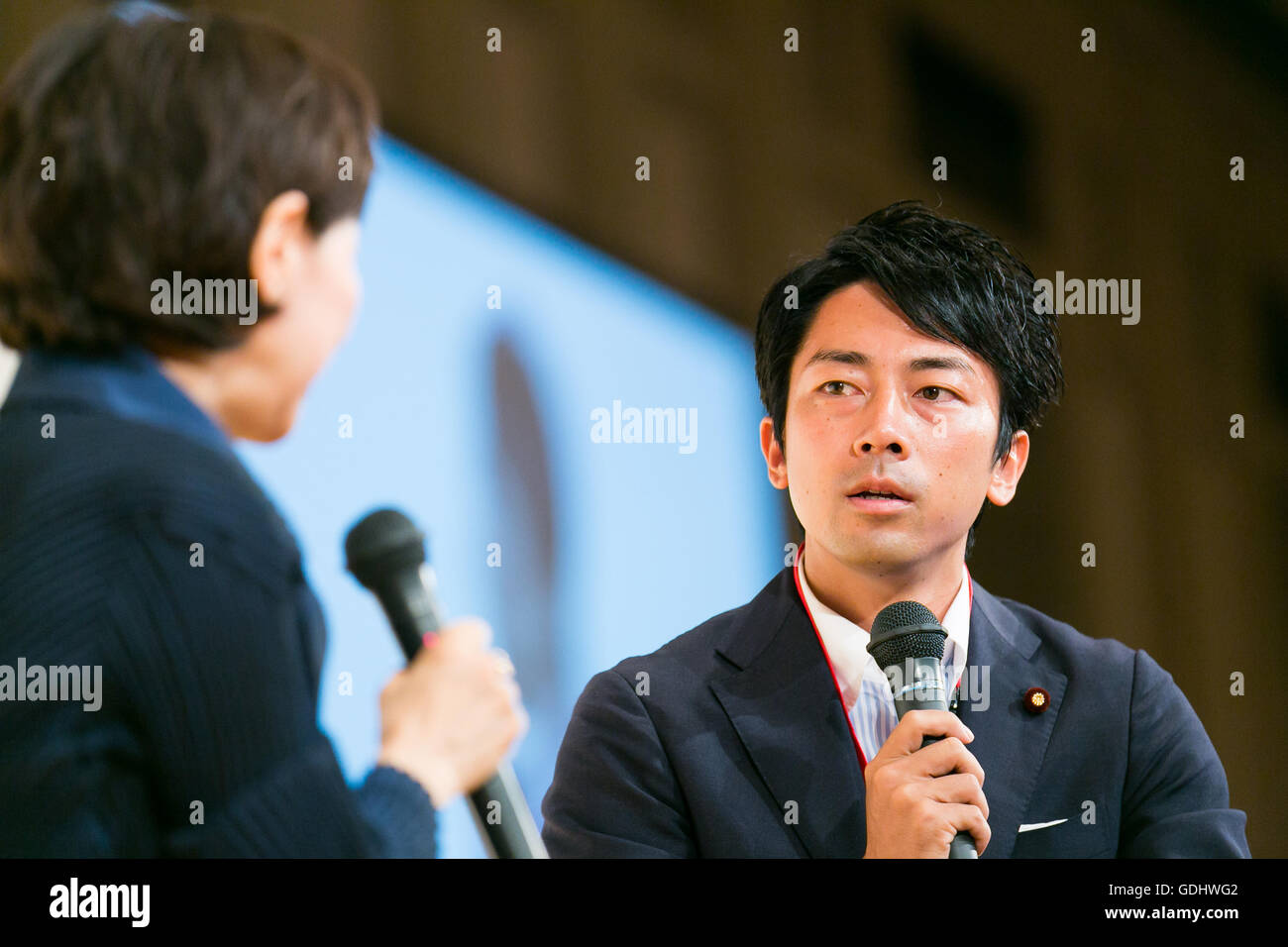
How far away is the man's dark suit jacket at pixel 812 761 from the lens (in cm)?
236

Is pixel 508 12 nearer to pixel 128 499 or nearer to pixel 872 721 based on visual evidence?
pixel 128 499

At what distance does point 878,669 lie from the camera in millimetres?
2393

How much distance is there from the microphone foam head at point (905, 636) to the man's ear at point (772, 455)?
0.51m

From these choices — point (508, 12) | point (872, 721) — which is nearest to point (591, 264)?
point (508, 12)

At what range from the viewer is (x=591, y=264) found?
2.69 m

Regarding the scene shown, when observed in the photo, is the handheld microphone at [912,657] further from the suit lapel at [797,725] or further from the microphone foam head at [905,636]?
the suit lapel at [797,725]

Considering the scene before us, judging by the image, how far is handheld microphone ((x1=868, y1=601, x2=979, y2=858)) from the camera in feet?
6.88

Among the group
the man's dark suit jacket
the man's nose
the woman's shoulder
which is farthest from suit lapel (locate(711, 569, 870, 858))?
the woman's shoulder

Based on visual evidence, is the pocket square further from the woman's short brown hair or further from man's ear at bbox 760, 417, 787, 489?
the woman's short brown hair

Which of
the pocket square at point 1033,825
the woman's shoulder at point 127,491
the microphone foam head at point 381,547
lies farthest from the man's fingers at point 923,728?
the woman's shoulder at point 127,491

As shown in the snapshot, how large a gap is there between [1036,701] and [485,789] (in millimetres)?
950

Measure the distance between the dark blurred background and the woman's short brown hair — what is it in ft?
1.74
